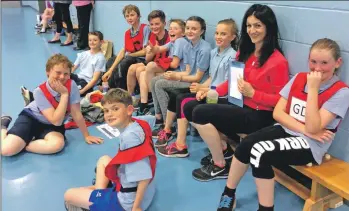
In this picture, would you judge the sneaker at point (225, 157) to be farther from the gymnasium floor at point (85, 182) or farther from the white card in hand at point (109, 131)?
the white card in hand at point (109, 131)

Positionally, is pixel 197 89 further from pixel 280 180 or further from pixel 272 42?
pixel 280 180

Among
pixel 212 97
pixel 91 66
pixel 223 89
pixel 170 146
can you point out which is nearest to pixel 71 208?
pixel 170 146

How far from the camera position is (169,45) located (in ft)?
10.8

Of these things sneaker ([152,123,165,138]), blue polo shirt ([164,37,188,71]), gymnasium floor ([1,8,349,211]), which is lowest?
gymnasium floor ([1,8,349,211])

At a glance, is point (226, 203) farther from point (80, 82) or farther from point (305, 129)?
point (80, 82)

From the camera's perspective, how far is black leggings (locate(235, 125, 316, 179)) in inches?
71.2

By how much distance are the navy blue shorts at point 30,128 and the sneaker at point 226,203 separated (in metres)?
1.46

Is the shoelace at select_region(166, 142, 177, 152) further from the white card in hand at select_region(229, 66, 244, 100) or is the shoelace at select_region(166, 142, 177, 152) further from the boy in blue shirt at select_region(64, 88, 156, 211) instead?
the boy in blue shirt at select_region(64, 88, 156, 211)

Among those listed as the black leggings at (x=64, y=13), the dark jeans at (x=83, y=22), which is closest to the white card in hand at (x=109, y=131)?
the dark jeans at (x=83, y=22)

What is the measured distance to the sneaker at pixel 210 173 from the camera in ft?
7.80

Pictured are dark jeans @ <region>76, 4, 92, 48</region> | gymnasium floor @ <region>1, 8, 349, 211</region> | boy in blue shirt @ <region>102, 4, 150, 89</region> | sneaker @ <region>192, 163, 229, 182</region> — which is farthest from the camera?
dark jeans @ <region>76, 4, 92, 48</region>

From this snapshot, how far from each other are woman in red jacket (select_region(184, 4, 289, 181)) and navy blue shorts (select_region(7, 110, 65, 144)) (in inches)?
46.3

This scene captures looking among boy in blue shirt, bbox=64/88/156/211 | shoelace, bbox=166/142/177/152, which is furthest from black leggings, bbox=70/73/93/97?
boy in blue shirt, bbox=64/88/156/211

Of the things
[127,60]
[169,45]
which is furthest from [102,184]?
[127,60]
